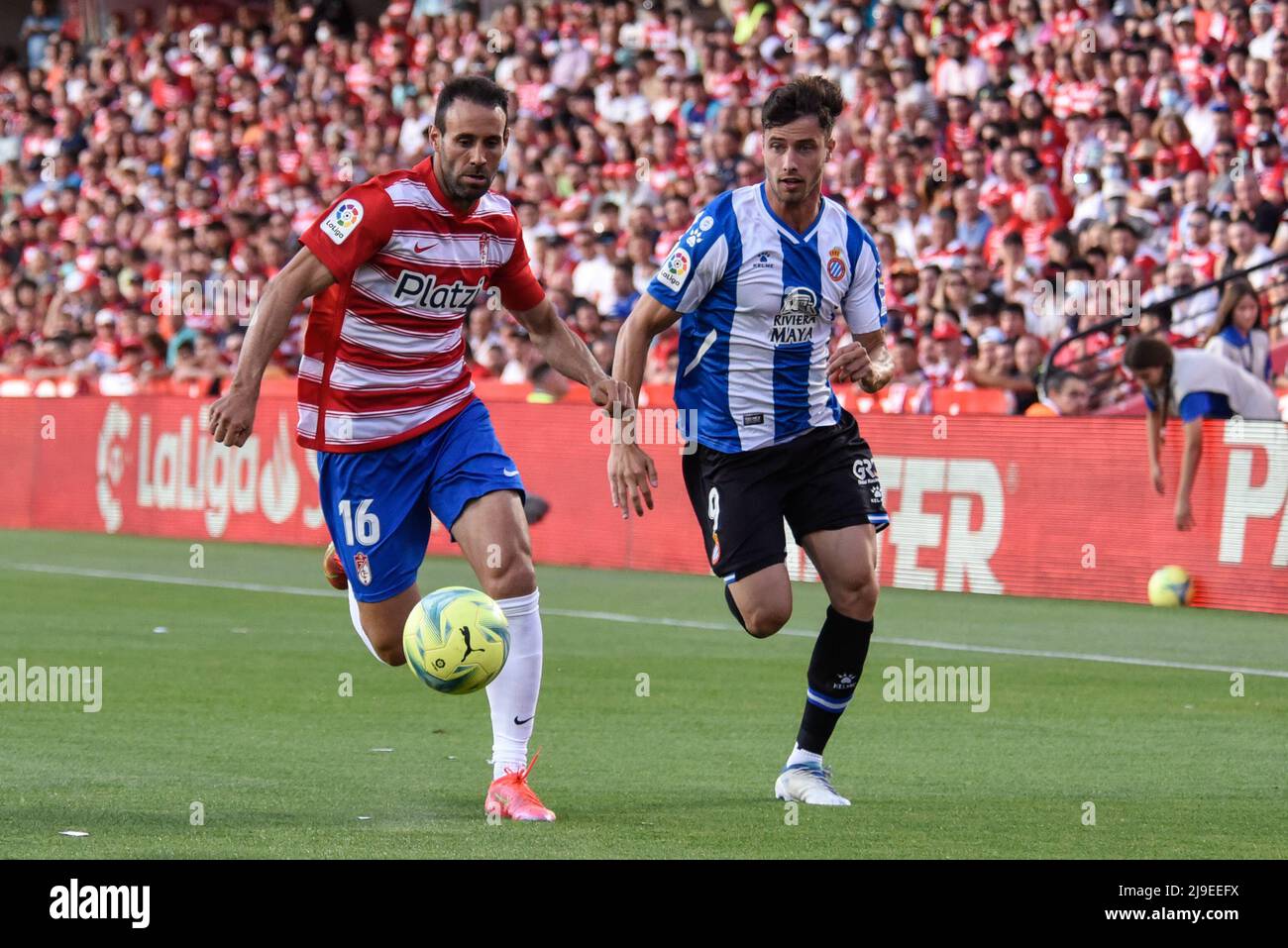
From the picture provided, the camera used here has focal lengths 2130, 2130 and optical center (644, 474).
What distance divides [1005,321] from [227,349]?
10551 millimetres

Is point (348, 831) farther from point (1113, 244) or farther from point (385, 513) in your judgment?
point (1113, 244)

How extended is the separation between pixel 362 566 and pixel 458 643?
0.99 meters

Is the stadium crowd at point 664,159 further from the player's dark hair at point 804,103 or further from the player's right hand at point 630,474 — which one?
the player's right hand at point 630,474

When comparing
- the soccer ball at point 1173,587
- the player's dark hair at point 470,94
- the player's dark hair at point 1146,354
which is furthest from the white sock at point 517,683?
the soccer ball at point 1173,587

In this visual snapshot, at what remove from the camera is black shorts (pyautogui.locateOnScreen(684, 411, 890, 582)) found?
778cm

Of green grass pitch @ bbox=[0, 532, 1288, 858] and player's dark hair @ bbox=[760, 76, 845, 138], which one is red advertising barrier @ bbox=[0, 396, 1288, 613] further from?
player's dark hair @ bbox=[760, 76, 845, 138]

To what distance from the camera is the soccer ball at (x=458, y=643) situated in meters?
6.88

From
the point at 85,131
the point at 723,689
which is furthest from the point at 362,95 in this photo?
the point at 723,689

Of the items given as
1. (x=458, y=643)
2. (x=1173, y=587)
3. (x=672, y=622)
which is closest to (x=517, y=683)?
(x=458, y=643)

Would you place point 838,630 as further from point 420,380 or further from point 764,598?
point 420,380

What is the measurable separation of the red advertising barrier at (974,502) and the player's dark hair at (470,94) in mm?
8460

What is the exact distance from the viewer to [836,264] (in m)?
7.92

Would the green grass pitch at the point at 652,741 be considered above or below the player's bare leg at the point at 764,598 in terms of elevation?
below

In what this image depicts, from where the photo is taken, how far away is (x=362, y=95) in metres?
29.1
